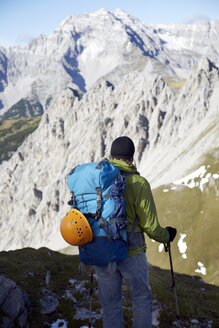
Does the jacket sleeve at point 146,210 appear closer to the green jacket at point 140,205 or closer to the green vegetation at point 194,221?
the green jacket at point 140,205

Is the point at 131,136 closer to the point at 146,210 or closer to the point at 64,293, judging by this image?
the point at 64,293

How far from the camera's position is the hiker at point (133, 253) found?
28.2ft

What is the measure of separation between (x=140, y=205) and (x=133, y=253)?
1548 mm

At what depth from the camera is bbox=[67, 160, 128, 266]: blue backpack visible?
8.10 meters

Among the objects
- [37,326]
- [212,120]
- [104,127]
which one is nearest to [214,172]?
[212,120]

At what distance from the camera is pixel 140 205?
852 centimetres

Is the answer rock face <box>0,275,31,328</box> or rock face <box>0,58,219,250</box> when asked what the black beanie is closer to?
rock face <box>0,275,31,328</box>

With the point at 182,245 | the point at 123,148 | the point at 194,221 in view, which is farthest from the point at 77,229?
the point at 194,221


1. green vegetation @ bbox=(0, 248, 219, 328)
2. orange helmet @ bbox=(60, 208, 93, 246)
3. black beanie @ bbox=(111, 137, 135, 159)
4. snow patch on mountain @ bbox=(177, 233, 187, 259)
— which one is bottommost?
snow patch on mountain @ bbox=(177, 233, 187, 259)

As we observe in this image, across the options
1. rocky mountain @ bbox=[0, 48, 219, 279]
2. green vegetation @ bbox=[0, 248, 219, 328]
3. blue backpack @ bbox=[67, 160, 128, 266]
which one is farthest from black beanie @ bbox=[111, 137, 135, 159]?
rocky mountain @ bbox=[0, 48, 219, 279]

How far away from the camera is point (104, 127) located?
18388 cm

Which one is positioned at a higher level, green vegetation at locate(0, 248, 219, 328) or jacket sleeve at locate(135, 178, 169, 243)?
jacket sleeve at locate(135, 178, 169, 243)

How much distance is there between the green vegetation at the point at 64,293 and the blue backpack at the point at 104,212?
8247mm

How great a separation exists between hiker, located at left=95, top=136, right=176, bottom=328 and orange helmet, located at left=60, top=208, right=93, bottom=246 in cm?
121
